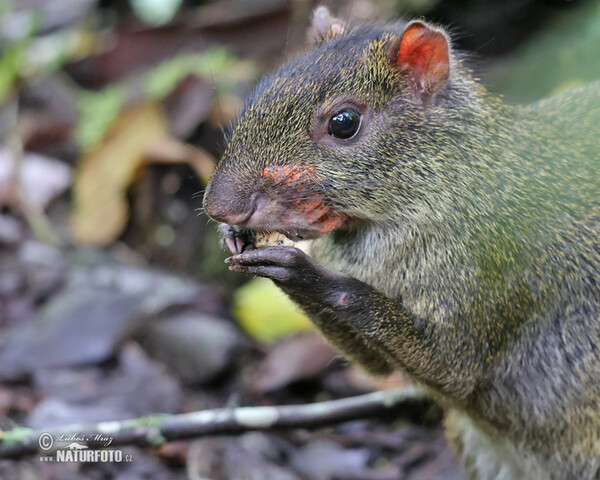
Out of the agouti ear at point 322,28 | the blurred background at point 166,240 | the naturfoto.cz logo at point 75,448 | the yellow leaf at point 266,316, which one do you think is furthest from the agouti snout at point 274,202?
the yellow leaf at point 266,316

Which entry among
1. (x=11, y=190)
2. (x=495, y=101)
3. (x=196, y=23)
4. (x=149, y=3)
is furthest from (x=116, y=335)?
(x=149, y=3)

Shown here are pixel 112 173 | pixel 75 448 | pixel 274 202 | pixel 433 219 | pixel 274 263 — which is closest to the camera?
pixel 274 263

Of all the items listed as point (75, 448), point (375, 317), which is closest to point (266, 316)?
point (75, 448)

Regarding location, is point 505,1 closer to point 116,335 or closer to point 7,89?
point 116,335

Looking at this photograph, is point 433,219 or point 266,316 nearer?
point 433,219

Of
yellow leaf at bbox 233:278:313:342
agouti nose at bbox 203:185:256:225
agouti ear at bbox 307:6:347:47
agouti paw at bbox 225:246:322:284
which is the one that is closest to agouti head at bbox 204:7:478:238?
agouti nose at bbox 203:185:256:225

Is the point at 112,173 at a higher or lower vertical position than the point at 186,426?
higher

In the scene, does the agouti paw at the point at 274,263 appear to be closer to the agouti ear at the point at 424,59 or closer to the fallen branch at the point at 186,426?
the agouti ear at the point at 424,59

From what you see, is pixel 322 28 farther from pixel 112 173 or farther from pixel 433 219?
pixel 112 173
